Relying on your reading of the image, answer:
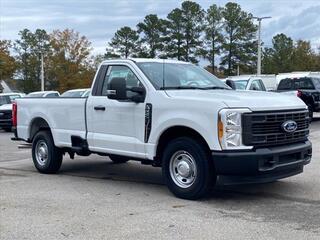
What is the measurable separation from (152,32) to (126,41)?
3785mm

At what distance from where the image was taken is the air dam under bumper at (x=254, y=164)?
22.6ft

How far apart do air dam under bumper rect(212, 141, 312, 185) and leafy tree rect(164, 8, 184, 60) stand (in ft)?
187

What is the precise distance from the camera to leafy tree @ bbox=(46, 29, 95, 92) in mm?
64500

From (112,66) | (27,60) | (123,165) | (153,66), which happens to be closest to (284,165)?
(153,66)

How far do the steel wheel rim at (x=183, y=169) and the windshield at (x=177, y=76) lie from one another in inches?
43.1

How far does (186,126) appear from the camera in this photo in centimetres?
738

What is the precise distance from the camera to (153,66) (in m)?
8.59

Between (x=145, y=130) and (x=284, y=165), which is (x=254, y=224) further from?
(x=145, y=130)

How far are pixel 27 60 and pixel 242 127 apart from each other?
224 ft

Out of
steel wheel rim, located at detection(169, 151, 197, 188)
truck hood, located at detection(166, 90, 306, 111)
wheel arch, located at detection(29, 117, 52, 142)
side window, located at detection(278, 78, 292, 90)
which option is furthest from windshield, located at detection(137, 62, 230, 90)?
side window, located at detection(278, 78, 292, 90)

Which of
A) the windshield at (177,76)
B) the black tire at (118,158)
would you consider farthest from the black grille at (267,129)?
the black tire at (118,158)

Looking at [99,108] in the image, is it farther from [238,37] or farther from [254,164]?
[238,37]

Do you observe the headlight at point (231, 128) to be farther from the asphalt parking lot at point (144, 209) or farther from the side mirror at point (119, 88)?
the side mirror at point (119, 88)

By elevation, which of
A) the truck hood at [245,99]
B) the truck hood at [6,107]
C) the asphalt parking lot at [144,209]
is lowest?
the asphalt parking lot at [144,209]
